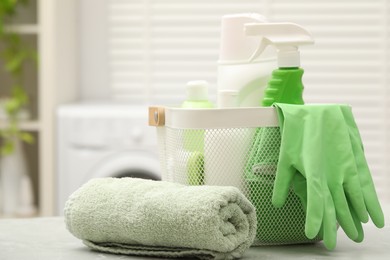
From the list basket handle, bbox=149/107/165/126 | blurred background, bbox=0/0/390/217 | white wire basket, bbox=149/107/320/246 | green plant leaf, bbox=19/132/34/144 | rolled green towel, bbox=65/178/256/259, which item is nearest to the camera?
rolled green towel, bbox=65/178/256/259

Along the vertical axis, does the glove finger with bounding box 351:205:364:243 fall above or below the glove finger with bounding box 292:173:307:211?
below

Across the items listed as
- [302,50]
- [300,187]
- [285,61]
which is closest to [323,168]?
[300,187]

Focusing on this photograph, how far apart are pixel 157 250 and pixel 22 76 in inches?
106

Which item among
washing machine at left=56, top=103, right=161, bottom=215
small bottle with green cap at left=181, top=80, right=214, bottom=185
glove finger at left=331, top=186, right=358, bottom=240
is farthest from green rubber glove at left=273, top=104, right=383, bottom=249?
washing machine at left=56, top=103, right=161, bottom=215

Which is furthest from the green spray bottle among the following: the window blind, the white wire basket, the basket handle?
the window blind

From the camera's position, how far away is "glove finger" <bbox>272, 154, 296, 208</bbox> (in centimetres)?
102

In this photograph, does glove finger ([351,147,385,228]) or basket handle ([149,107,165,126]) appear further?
basket handle ([149,107,165,126])

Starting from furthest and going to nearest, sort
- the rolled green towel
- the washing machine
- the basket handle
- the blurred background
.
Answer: the blurred background < the washing machine < the basket handle < the rolled green towel

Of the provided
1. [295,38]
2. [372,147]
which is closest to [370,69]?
[372,147]

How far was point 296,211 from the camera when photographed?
3.57 ft

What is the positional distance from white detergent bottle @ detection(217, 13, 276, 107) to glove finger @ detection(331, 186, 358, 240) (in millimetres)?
205

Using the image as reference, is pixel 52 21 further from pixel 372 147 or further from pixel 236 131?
pixel 236 131

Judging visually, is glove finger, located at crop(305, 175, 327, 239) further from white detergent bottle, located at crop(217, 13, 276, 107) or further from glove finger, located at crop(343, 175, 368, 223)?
white detergent bottle, located at crop(217, 13, 276, 107)

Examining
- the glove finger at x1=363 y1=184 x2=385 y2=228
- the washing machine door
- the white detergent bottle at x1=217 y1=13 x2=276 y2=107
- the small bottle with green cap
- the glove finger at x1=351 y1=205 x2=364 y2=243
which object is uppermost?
the white detergent bottle at x1=217 y1=13 x2=276 y2=107
